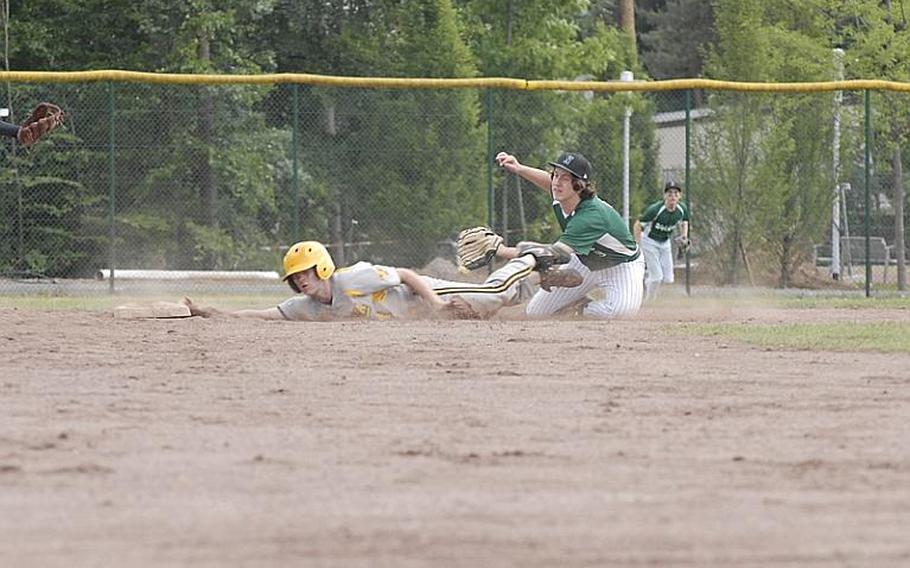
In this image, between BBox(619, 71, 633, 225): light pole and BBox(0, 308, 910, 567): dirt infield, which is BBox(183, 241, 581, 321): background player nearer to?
BBox(0, 308, 910, 567): dirt infield

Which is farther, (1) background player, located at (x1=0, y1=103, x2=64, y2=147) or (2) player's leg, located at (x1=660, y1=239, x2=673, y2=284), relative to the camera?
(2) player's leg, located at (x1=660, y1=239, x2=673, y2=284)

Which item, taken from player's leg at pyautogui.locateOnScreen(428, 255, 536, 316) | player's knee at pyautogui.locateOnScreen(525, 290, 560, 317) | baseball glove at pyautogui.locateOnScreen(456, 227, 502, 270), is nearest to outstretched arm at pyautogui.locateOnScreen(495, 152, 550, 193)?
baseball glove at pyautogui.locateOnScreen(456, 227, 502, 270)

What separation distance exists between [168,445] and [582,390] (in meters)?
2.44

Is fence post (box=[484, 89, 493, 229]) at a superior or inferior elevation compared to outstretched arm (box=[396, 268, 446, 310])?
superior

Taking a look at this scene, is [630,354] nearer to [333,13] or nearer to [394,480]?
[394,480]

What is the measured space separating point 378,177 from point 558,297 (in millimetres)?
6273

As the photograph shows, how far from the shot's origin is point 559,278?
490 inches

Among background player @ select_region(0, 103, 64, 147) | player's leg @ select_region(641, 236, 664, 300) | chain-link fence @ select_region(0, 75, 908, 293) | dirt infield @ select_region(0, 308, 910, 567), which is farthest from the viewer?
chain-link fence @ select_region(0, 75, 908, 293)

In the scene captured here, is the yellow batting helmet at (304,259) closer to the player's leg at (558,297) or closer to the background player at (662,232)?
the player's leg at (558,297)

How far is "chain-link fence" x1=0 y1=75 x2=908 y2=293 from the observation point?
18.2m

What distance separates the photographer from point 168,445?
6.18 m

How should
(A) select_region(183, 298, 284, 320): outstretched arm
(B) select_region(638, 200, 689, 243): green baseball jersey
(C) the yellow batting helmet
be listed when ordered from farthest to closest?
(B) select_region(638, 200, 689, 243): green baseball jersey, (A) select_region(183, 298, 284, 320): outstretched arm, (C) the yellow batting helmet

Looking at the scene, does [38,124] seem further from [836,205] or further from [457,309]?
[836,205]

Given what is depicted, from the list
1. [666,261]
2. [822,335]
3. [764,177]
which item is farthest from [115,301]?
[764,177]
